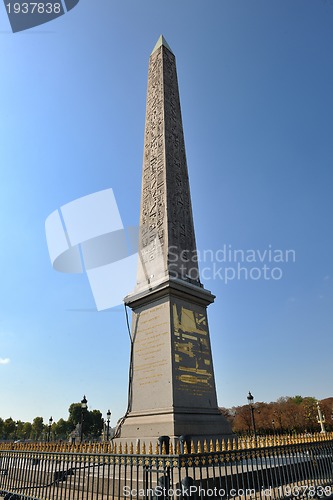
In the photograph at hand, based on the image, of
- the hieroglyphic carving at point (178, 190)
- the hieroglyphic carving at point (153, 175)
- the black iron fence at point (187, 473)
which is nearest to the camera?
the black iron fence at point (187, 473)

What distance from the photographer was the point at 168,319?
388 inches

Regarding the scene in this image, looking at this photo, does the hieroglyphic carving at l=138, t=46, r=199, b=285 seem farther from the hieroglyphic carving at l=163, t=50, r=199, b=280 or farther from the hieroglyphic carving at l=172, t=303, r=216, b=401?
the hieroglyphic carving at l=172, t=303, r=216, b=401

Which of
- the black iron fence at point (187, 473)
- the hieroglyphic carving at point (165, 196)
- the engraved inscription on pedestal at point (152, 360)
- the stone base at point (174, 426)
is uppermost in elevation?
the hieroglyphic carving at point (165, 196)

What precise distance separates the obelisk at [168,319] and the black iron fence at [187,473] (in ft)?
4.59

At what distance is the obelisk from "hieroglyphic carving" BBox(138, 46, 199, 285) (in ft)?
0.13

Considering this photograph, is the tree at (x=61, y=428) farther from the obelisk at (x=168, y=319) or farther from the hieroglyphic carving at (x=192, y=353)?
the hieroglyphic carving at (x=192, y=353)

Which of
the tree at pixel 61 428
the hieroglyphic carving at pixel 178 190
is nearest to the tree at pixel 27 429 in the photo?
the tree at pixel 61 428

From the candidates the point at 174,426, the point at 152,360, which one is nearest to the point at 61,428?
the point at 152,360

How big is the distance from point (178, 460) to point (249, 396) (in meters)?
19.2

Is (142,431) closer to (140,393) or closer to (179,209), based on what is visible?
(140,393)

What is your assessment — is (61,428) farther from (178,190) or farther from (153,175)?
(178,190)

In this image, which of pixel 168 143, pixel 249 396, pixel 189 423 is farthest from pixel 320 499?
pixel 249 396

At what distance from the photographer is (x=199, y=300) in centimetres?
1112

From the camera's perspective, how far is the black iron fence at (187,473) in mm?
5340
